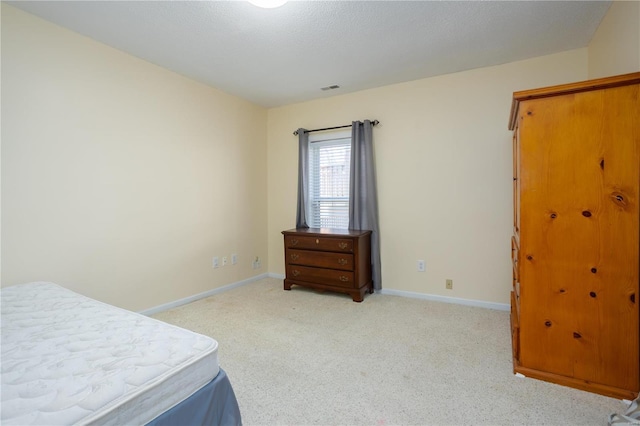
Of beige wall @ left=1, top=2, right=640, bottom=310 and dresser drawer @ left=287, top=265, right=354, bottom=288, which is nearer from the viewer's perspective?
A: beige wall @ left=1, top=2, right=640, bottom=310

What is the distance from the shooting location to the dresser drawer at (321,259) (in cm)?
334

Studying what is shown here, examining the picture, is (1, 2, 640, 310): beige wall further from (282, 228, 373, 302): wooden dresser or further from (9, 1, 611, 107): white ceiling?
(282, 228, 373, 302): wooden dresser

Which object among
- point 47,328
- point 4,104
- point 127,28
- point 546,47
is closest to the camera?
point 47,328

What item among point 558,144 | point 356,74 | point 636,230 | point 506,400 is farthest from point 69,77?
point 636,230

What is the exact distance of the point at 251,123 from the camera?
4.13 meters

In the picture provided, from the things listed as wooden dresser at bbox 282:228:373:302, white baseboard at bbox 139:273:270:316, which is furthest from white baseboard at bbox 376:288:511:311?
white baseboard at bbox 139:273:270:316

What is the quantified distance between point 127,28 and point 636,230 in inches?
139

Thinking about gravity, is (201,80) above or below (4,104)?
above

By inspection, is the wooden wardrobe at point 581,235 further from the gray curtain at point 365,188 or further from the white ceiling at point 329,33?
the gray curtain at point 365,188

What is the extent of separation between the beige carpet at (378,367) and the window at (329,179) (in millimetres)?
1240

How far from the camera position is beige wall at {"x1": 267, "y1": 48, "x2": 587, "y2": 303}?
297 cm

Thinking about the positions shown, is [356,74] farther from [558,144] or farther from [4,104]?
[4,104]

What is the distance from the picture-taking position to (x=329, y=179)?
4.02m

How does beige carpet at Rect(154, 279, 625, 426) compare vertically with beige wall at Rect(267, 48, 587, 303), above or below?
below
